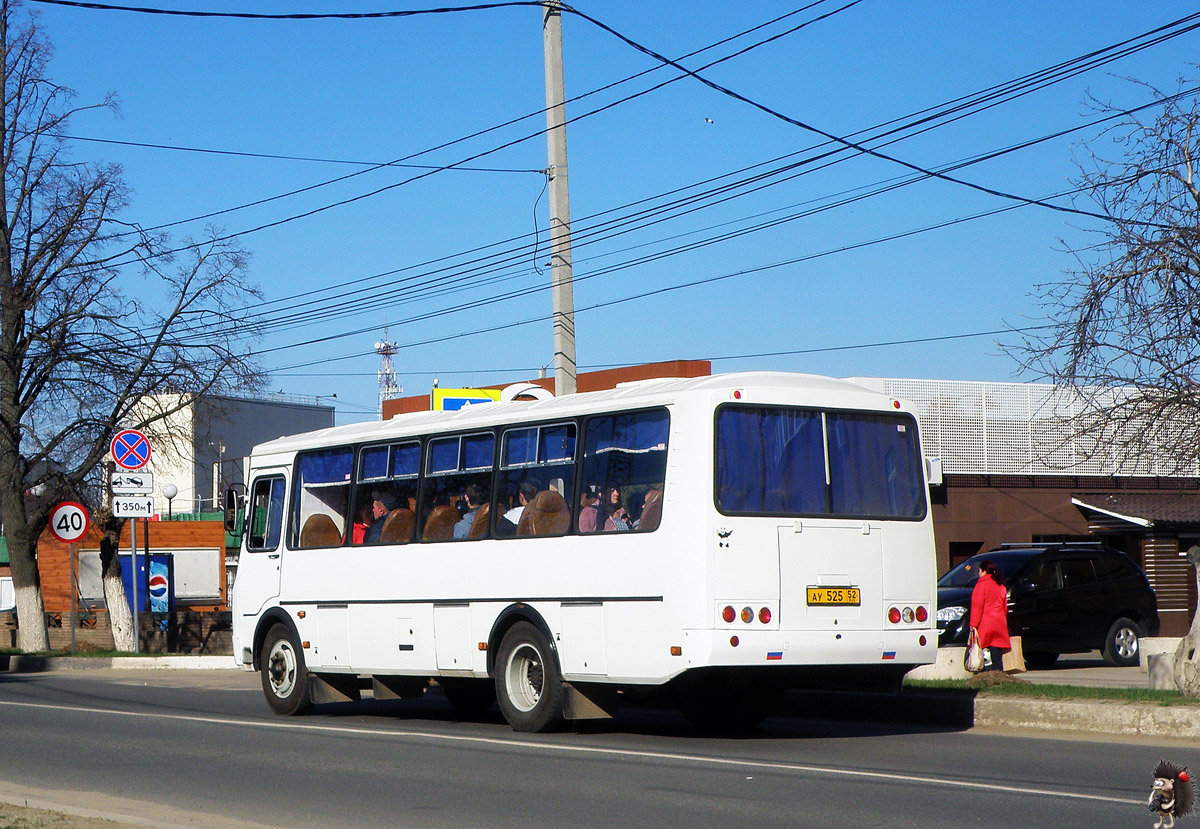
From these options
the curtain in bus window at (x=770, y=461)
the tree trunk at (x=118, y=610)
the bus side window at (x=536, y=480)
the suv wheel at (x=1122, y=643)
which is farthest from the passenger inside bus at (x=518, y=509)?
the tree trunk at (x=118, y=610)

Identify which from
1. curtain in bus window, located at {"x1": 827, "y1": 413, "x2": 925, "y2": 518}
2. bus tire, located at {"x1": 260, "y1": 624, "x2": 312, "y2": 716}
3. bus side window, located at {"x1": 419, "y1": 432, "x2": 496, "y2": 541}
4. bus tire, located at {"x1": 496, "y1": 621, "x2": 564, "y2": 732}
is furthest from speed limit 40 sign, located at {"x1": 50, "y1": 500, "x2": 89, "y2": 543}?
curtain in bus window, located at {"x1": 827, "y1": 413, "x2": 925, "y2": 518}

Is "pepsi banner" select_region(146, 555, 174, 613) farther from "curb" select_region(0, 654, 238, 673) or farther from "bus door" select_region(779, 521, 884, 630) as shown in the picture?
"bus door" select_region(779, 521, 884, 630)

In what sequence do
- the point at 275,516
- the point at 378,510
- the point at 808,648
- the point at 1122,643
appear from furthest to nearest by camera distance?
the point at 1122,643
the point at 275,516
the point at 378,510
the point at 808,648

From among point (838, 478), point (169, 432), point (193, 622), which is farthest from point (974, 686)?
point (193, 622)

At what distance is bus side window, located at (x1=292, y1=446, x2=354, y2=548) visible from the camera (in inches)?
635

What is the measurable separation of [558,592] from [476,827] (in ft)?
16.1

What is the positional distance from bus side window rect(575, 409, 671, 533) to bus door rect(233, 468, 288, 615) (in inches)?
199

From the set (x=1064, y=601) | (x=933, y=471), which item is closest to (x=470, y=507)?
(x=933, y=471)

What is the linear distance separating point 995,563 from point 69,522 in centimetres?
Answer: 1597

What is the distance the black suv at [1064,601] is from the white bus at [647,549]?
24.6ft

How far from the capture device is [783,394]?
41.9ft

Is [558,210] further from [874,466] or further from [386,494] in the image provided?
[874,466]

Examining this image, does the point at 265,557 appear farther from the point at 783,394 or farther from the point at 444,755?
the point at 783,394

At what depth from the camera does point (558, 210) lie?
66.2 feet
